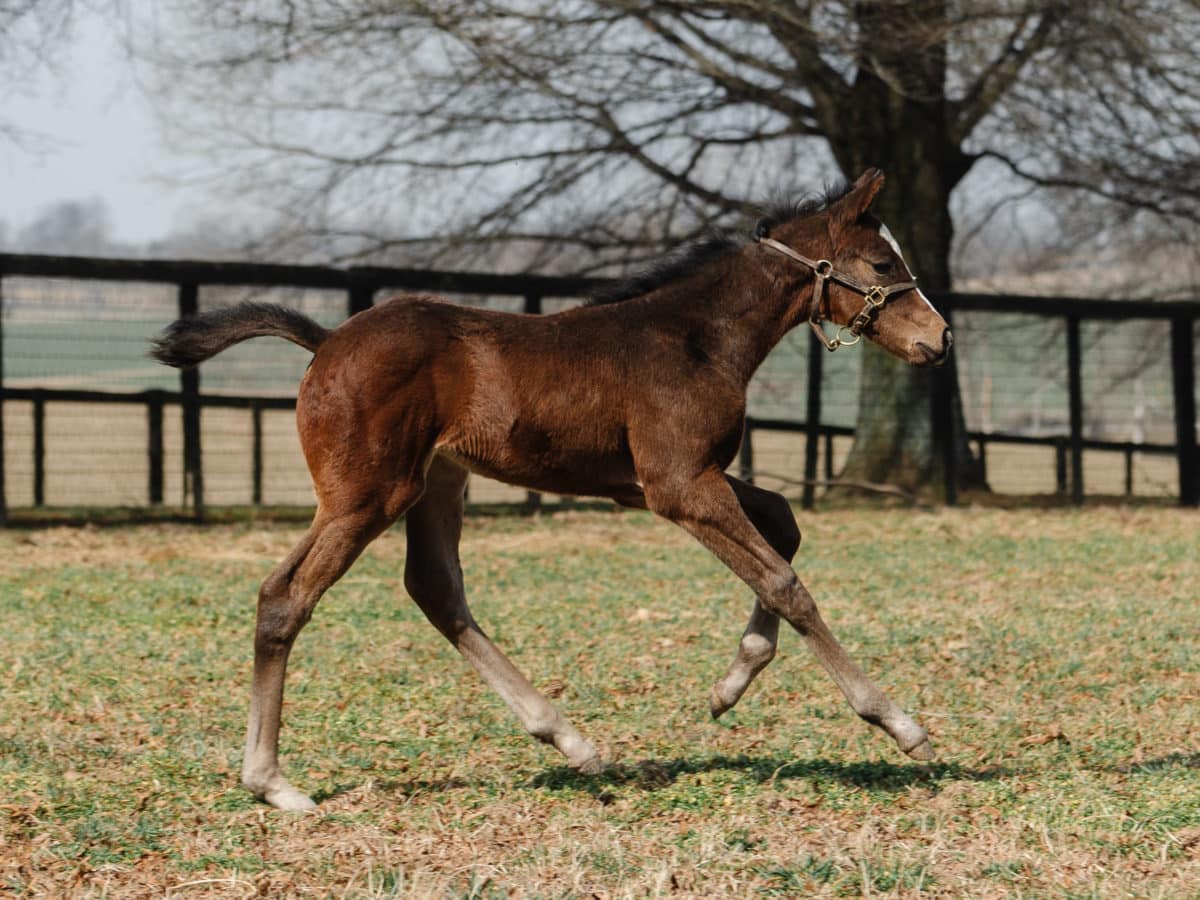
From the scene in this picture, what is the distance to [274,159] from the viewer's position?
15469mm

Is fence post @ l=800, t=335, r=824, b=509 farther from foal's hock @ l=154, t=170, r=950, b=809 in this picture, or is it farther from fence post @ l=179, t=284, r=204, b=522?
foal's hock @ l=154, t=170, r=950, b=809

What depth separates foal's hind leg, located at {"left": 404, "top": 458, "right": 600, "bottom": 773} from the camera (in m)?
5.15

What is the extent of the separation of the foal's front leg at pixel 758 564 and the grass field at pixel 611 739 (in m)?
0.35

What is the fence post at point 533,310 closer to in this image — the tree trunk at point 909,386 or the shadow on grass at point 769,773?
the tree trunk at point 909,386

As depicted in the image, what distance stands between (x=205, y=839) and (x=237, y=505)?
9.20 meters

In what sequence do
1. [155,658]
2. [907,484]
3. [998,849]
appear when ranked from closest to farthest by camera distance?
1. [998,849]
2. [155,658]
3. [907,484]

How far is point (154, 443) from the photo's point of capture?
1273 cm

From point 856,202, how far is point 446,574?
6.68 ft

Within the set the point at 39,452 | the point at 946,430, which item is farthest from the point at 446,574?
the point at 946,430

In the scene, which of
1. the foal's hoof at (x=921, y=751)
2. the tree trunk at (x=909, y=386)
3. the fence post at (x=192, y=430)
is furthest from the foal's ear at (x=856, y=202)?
the tree trunk at (x=909, y=386)

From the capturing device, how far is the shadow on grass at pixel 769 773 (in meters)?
5.05

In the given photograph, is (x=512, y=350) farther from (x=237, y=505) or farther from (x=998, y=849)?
(x=237, y=505)

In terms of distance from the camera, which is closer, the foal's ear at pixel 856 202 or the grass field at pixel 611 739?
the grass field at pixel 611 739

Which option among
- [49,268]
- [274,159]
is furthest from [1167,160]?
[49,268]
